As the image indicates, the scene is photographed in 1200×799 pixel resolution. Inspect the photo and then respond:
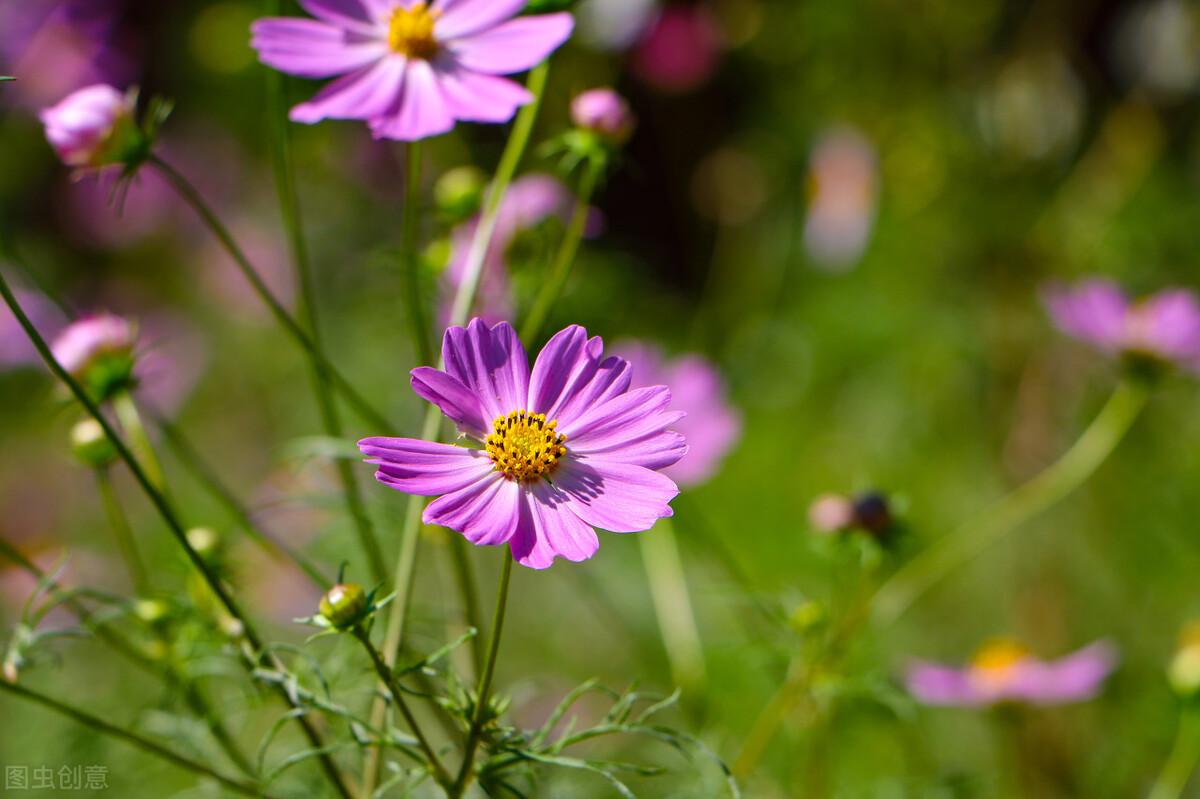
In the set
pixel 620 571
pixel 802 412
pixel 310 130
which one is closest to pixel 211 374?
pixel 310 130

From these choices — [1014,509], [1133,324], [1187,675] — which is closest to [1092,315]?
[1133,324]

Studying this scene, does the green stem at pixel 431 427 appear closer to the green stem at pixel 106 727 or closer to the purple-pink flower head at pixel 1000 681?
the green stem at pixel 106 727

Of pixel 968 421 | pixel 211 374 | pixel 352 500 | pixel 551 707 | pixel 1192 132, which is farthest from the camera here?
pixel 211 374

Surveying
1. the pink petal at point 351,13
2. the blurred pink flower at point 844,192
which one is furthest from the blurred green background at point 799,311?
the pink petal at point 351,13

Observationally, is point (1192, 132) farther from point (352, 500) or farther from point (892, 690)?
point (352, 500)

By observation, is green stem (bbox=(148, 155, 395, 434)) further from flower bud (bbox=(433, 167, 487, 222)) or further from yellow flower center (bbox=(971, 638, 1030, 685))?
yellow flower center (bbox=(971, 638, 1030, 685))

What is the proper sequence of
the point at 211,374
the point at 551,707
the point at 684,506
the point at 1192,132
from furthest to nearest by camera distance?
the point at 211,374
the point at 1192,132
the point at 684,506
the point at 551,707

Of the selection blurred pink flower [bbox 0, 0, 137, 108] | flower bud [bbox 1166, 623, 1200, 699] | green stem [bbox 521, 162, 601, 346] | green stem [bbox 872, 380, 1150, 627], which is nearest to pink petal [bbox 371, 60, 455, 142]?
green stem [bbox 521, 162, 601, 346]
